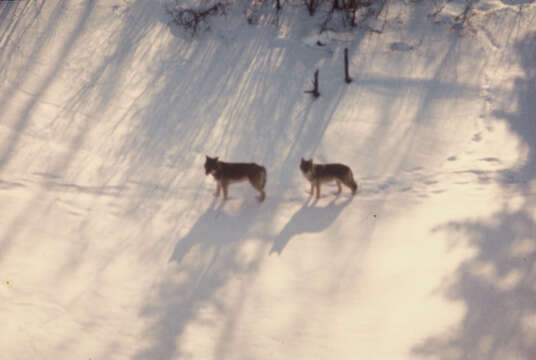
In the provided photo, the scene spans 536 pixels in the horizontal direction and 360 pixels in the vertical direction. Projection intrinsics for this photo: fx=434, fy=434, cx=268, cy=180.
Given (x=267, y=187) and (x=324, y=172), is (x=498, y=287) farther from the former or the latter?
(x=267, y=187)

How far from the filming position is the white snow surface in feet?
18.9

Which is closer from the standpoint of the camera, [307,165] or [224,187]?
[307,165]

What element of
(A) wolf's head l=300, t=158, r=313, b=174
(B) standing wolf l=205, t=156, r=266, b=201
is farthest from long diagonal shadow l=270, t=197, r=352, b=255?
(B) standing wolf l=205, t=156, r=266, b=201

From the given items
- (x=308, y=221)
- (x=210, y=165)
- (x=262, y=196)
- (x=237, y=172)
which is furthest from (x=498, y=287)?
(x=210, y=165)

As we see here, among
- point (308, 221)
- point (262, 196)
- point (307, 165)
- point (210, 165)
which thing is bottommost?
point (308, 221)

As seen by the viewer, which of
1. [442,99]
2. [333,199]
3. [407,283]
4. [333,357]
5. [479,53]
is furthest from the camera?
[479,53]

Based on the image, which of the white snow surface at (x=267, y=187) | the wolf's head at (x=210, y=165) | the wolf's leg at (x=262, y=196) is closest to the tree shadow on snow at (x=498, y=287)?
the white snow surface at (x=267, y=187)

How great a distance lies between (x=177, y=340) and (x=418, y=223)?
414 centimetres

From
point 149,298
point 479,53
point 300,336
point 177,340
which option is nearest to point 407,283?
point 300,336

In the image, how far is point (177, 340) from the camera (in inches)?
222

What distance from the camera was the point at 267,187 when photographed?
791 centimetres

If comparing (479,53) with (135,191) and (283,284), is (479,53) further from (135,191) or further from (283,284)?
(135,191)

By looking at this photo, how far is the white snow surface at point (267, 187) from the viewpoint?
18.9ft

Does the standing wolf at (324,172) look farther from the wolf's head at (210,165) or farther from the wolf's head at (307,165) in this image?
the wolf's head at (210,165)
